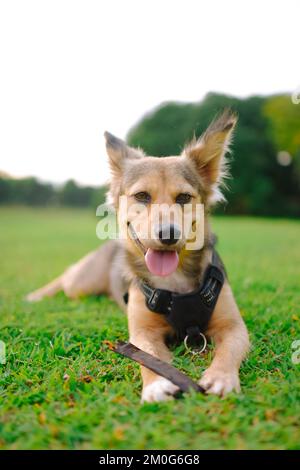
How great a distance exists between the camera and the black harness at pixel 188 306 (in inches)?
152

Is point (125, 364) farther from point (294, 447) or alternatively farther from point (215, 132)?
point (215, 132)

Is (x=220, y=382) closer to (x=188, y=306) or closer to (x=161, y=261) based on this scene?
(x=188, y=306)

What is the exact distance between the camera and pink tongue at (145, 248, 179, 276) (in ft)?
12.6

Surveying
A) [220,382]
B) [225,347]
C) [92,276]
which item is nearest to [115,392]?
[220,382]

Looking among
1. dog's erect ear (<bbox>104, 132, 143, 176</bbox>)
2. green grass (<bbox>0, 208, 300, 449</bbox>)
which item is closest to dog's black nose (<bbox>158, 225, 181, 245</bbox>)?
green grass (<bbox>0, 208, 300, 449</bbox>)

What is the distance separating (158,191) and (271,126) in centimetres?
4521

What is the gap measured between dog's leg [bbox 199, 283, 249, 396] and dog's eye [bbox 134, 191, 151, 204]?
3.58 ft

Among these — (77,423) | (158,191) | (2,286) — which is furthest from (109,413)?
(2,286)

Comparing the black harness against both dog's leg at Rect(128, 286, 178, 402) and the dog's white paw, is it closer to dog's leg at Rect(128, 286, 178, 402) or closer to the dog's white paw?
dog's leg at Rect(128, 286, 178, 402)

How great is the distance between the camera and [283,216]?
41969mm

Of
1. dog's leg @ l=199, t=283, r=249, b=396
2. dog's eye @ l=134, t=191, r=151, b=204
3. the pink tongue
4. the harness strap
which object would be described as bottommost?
dog's leg @ l=199, t=283, r=249, b=396

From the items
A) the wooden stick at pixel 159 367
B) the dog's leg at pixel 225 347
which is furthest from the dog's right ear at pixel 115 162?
the wooden stick at pixel 159 367

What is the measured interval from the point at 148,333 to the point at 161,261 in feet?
2.07

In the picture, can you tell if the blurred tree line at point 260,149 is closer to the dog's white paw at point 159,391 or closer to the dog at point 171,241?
the dog at point 171,241
